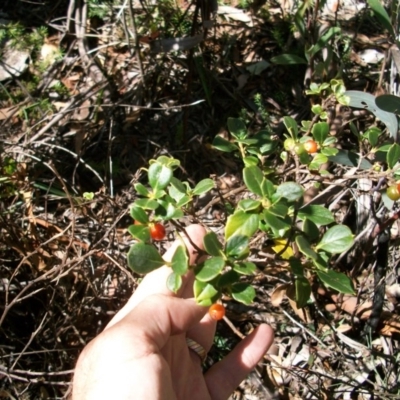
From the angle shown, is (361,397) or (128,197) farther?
(128,197)

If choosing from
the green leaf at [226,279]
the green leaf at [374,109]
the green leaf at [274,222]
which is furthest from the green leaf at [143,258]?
the green leaf at [374,109]

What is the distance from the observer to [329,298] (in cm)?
226

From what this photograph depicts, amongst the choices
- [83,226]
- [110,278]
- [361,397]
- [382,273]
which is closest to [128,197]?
[83,226]

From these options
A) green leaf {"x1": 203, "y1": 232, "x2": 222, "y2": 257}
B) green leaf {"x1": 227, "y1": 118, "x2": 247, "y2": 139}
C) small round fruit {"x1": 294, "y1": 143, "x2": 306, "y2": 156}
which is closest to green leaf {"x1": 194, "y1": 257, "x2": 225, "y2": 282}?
green leaf {"x1": 203, "y1": 232, "x2": 222, "y2": 257}

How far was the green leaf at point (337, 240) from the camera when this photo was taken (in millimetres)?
1126

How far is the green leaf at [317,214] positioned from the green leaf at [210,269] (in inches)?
9.4

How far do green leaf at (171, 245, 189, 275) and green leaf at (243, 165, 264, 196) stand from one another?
18 cm

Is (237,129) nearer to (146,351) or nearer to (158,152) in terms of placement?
(146,351)

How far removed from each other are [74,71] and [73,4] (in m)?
0.36

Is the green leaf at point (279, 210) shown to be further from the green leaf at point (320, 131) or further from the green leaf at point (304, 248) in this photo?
the green leaf at point (320, 131)

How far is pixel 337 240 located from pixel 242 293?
243 mm

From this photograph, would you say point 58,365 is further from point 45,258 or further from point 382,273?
point 382,273

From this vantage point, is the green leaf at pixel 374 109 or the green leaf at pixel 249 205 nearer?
the green leaf at pixel 249 205

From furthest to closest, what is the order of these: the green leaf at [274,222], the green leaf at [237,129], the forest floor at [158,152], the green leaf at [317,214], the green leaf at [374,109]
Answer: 1. the forest floor at [158,152]
2. the green leaf at [374,109]
3. the green leaf at [237,129]
4. the green leaf at [317,214]
5. the green leaf at [274,222]
